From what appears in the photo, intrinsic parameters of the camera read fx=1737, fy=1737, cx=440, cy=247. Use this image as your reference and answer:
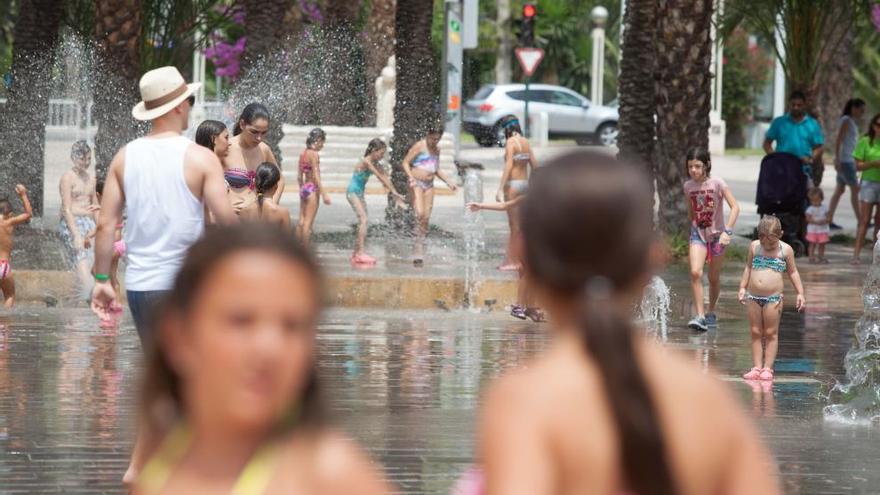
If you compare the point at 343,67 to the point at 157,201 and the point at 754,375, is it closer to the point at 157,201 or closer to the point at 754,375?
the point at 754,375

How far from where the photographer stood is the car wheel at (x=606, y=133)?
48.0 metres

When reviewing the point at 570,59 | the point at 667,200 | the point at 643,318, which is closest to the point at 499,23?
the point at 570,59

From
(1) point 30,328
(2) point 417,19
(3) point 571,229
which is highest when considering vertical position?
(2) point 417,19

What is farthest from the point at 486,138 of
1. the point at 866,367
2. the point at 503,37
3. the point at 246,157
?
the point at 866,367

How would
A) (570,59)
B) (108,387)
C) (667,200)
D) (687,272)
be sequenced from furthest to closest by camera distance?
(570,59) < (667,200) < (687,272) < (108,387)

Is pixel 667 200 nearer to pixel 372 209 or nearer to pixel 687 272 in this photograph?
pixel 687 272

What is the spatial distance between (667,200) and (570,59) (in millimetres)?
54251

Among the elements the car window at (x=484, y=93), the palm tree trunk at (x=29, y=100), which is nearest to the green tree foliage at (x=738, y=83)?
the car window at (x=484, y=93)

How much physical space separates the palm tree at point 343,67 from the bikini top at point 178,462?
78.3 ft

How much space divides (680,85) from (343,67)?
37.8ft

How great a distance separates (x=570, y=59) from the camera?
72.2 metres

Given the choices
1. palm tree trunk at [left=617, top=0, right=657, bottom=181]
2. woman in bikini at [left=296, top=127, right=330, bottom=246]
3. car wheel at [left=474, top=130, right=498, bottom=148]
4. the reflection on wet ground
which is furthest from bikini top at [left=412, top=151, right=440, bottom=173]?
car wheel at [left=474, top=130, right=498, bottom=148]

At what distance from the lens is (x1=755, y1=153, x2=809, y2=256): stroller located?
18.7 m

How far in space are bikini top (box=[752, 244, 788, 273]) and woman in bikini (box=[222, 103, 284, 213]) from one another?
3.39 meters
